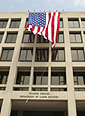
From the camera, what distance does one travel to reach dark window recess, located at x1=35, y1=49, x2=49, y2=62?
20609 mm

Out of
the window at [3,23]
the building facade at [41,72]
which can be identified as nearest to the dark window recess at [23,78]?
the building facade at [41,72]

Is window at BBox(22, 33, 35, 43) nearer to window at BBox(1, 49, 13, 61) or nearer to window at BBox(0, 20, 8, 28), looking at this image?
window at BBox(1, 49, 13, 61)

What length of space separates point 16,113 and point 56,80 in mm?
8496

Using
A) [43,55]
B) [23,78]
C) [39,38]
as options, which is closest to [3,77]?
[23,78]

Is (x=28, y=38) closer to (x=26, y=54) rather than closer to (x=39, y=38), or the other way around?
(x=39, y=38)

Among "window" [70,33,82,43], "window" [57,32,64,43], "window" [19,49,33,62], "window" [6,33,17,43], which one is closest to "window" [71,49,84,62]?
"window" [70,33,82,43]

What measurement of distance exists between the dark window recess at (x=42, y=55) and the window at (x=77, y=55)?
458cm

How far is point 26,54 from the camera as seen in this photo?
21.6 metres

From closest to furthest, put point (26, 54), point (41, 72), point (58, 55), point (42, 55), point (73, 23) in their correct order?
point (41, 72) → point (42, 55) → point (58, 55) → point (26, 54) → point (73, 23)

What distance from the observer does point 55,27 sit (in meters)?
20.9

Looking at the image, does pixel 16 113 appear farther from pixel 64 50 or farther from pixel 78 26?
pixel 78 26

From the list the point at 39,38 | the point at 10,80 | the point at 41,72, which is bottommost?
the point at 10,80

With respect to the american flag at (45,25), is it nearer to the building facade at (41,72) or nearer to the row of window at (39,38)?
the building facade at (41,72)

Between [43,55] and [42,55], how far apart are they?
0.18 meters
